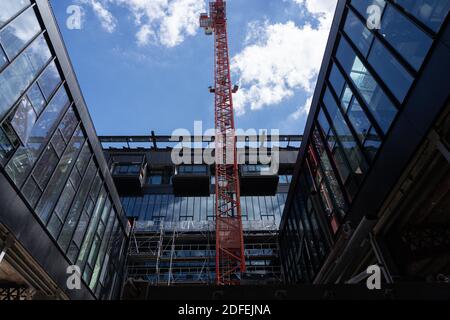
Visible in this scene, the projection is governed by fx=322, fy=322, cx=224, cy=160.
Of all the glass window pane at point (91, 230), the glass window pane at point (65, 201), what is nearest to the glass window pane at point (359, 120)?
the glass window pane at point (65, 201)

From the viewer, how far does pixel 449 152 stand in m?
8.54

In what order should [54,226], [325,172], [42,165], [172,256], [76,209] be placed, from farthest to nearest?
[172,256] → [76,209] → [325,172] → [54,226] → [42,165]

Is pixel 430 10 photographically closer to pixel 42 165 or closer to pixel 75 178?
pixel 42 165

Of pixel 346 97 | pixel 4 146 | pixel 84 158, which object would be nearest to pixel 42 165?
pixel 4 146

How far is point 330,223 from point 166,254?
25389mm

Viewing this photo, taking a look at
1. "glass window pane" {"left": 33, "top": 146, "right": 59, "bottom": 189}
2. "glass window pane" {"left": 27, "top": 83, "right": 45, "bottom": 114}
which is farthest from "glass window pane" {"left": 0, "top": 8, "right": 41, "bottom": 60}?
"glass window pane" {"left": 33, "top": 146, "right": 59, "bottom": 189}

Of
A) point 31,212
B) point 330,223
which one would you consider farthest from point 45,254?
point 330,223

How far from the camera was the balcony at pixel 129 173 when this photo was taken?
1624 inches

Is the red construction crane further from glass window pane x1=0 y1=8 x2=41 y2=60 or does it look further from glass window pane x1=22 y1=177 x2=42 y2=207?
glass window pane x1=0 y1=8 x2=41 y2=60

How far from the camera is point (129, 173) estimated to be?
137 feet

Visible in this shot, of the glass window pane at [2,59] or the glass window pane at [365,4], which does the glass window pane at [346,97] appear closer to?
the glass window pane at [365,4]

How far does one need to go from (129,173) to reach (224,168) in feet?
40.6

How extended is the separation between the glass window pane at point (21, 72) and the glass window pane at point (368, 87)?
14.1 meters

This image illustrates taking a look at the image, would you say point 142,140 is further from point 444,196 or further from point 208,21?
→ point 444,196
